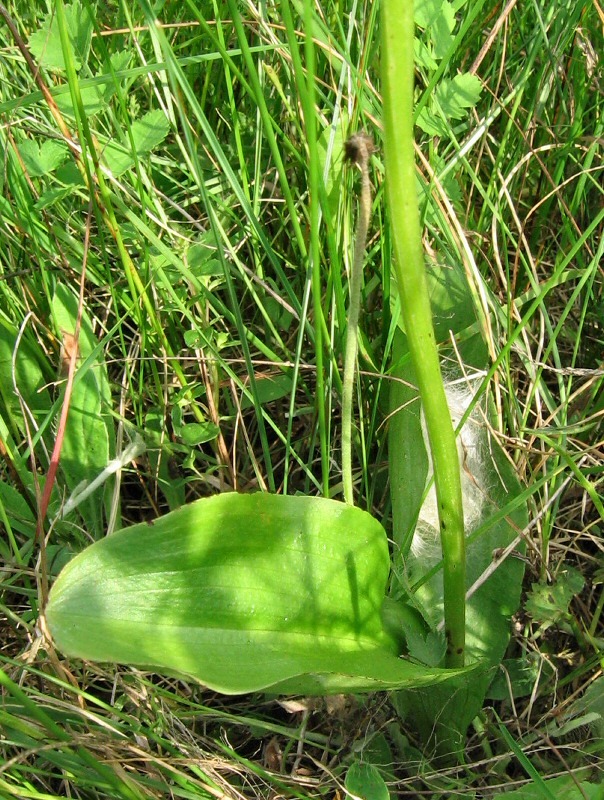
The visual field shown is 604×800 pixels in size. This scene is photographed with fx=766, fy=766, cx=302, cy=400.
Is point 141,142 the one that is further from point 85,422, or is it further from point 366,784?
point 366,784

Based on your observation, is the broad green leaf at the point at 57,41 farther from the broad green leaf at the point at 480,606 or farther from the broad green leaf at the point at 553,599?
the broad green leaf at the point at 553,599

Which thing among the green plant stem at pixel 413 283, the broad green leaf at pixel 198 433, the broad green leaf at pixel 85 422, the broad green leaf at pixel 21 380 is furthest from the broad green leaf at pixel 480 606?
the broad green leaf at pixel 21 380

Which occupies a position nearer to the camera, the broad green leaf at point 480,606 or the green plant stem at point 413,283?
the green plant stem at point 413,283

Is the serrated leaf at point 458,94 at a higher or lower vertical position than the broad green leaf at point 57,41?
lower

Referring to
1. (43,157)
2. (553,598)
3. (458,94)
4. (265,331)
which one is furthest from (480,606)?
(43,157)

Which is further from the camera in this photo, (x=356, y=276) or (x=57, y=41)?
(x=57, y=41)

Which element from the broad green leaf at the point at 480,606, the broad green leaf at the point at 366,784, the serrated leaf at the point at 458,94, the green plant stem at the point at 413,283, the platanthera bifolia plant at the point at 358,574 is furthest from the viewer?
the serrated leaf at the point at 458,94

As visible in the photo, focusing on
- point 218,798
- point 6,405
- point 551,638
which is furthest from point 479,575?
point 6,405
